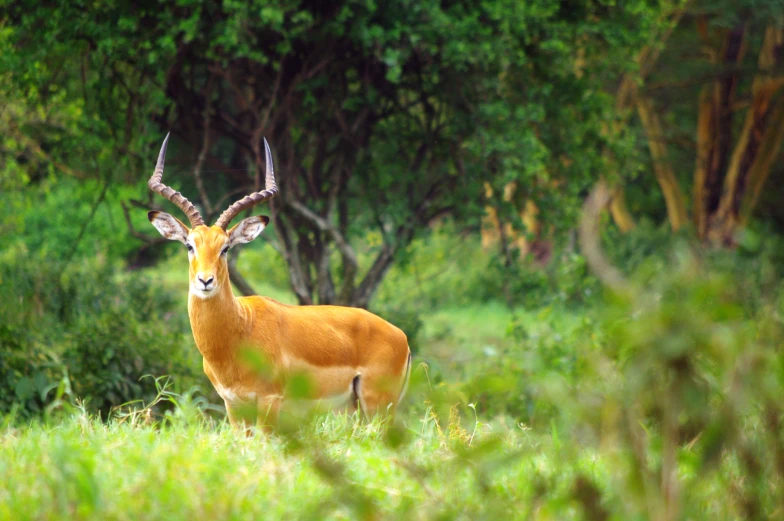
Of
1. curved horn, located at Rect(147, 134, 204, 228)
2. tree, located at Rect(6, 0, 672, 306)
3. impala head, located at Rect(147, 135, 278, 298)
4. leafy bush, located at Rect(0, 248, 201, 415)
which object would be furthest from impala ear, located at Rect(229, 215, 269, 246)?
tree, located at Rect(6, 0, 672, 306)

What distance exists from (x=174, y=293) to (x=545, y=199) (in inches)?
235

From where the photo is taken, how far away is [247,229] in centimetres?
624

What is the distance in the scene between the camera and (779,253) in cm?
2038

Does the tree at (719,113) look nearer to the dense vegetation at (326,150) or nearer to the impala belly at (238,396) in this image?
the dense vegetation at (326,150)

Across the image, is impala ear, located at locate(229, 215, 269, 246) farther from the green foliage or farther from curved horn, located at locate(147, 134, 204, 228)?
the green foliage

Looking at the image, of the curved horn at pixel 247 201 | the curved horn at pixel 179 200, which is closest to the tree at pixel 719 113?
the curved horn at pixel 247 201

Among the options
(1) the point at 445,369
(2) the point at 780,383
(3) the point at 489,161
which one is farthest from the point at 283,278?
(2) the point at 780,383

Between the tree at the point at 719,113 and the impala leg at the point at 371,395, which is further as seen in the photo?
the tree at the point at 719,113

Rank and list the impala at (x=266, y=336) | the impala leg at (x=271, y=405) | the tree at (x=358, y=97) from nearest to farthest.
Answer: the impala leg at (x=271, y=405), the impala at (x=266, y=336), the tree at (x=358, y=97)

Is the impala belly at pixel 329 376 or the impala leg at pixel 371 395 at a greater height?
the impala belly at pixel 329 376

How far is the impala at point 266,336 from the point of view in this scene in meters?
5.55

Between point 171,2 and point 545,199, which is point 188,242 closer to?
point 171,2

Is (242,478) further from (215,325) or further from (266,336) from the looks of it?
(266,336)

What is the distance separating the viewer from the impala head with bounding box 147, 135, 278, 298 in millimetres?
5504
